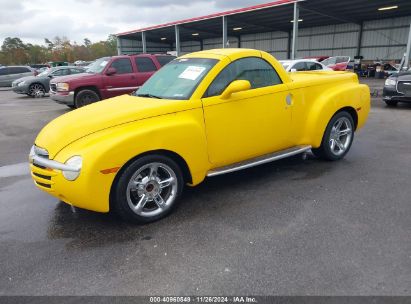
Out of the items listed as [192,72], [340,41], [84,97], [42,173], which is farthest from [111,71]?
[340,41]

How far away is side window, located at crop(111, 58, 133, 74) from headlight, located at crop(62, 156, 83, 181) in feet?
29.0

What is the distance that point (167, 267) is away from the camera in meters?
2.85

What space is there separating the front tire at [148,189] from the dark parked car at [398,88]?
9.39 m

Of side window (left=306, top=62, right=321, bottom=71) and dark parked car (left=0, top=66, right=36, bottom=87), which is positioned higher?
side window (left=306, top=62, right=321, bottom=71)

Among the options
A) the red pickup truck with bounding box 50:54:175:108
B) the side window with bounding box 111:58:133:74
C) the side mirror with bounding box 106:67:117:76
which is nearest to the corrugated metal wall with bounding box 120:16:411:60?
the red pickup truck with bounding box 50:54:175:108

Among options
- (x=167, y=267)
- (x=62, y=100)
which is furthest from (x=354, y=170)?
(x=62, y=100)

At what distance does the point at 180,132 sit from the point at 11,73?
81.3 feet

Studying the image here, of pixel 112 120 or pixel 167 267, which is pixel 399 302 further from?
pixel 112 120

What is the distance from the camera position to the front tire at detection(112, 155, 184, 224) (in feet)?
11.0

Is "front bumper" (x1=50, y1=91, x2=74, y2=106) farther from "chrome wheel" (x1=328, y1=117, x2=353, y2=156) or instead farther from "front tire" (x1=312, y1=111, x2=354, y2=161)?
"chrome wheel" (x1=328, y1=117, x2=353, y2=156)

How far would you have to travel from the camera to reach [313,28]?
36.1 meters

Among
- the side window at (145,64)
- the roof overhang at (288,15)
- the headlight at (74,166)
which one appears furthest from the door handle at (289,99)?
the roof overhang at (288,15)

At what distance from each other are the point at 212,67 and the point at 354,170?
2.68m

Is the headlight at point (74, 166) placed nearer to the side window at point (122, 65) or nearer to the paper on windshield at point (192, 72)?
the paper on windshield at point (192, 72)
